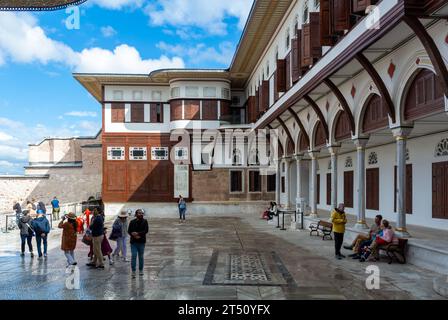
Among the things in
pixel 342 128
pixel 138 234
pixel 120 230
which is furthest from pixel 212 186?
pixel 138 234

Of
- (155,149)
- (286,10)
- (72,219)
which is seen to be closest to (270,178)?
(155,149)

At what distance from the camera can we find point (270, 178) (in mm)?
32469

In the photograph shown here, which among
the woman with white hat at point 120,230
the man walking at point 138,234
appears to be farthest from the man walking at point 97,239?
the man walking at point 138,234

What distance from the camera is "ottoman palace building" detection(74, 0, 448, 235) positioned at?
10672 millimetres

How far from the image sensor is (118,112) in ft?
107

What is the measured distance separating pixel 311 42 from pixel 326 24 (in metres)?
1.36

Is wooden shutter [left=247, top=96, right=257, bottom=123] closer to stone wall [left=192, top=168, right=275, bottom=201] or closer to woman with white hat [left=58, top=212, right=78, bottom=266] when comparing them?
stone wall [left=192, top=168, right=275, bottom=201]

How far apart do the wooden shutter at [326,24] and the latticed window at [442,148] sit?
4.79m

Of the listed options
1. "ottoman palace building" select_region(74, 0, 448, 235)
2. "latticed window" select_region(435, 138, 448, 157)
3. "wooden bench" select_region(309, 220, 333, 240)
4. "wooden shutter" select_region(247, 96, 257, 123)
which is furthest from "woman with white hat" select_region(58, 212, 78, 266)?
"wooden shutter" select_region(247, 96, 257, 123)

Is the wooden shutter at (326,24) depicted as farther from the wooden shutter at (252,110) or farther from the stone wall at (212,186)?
the stone wall at (212,186)

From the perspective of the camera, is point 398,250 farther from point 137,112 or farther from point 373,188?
point 137,112

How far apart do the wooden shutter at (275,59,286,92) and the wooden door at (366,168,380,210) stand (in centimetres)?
513
